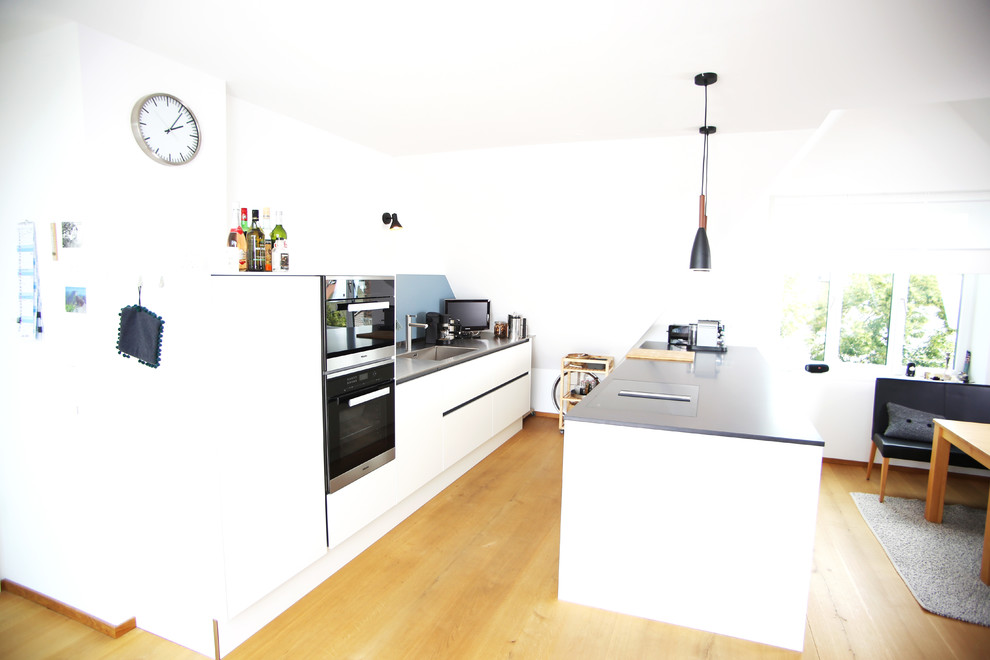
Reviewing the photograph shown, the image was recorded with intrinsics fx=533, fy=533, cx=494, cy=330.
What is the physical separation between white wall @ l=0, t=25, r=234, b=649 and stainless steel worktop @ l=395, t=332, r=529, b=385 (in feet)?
3.93

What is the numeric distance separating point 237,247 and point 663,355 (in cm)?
291

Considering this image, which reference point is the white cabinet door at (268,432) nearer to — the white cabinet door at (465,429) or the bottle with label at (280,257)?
the bottle with label at (280,257)

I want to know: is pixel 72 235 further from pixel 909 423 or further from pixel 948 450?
pixel 909 423

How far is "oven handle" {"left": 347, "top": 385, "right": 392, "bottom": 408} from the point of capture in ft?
8.82

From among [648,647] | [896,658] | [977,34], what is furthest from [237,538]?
[977,34]

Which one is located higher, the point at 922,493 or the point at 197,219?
the point at 197,219

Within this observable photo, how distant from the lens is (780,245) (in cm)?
451

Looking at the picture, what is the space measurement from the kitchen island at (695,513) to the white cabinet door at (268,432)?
46.8 inches

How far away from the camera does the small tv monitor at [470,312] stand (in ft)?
Result: 16.6

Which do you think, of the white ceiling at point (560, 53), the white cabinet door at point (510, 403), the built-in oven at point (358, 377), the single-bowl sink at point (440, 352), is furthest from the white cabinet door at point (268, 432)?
the white cabinet door at point (510, 403)

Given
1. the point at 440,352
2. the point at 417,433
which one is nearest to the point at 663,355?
the point at 440,352

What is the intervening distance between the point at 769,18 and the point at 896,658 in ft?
8.30

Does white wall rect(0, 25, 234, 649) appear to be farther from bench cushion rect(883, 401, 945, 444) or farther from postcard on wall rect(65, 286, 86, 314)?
bench cushion rect(883, 401, 945, 444)

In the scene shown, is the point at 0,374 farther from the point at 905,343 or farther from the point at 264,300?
the point at 905,343
